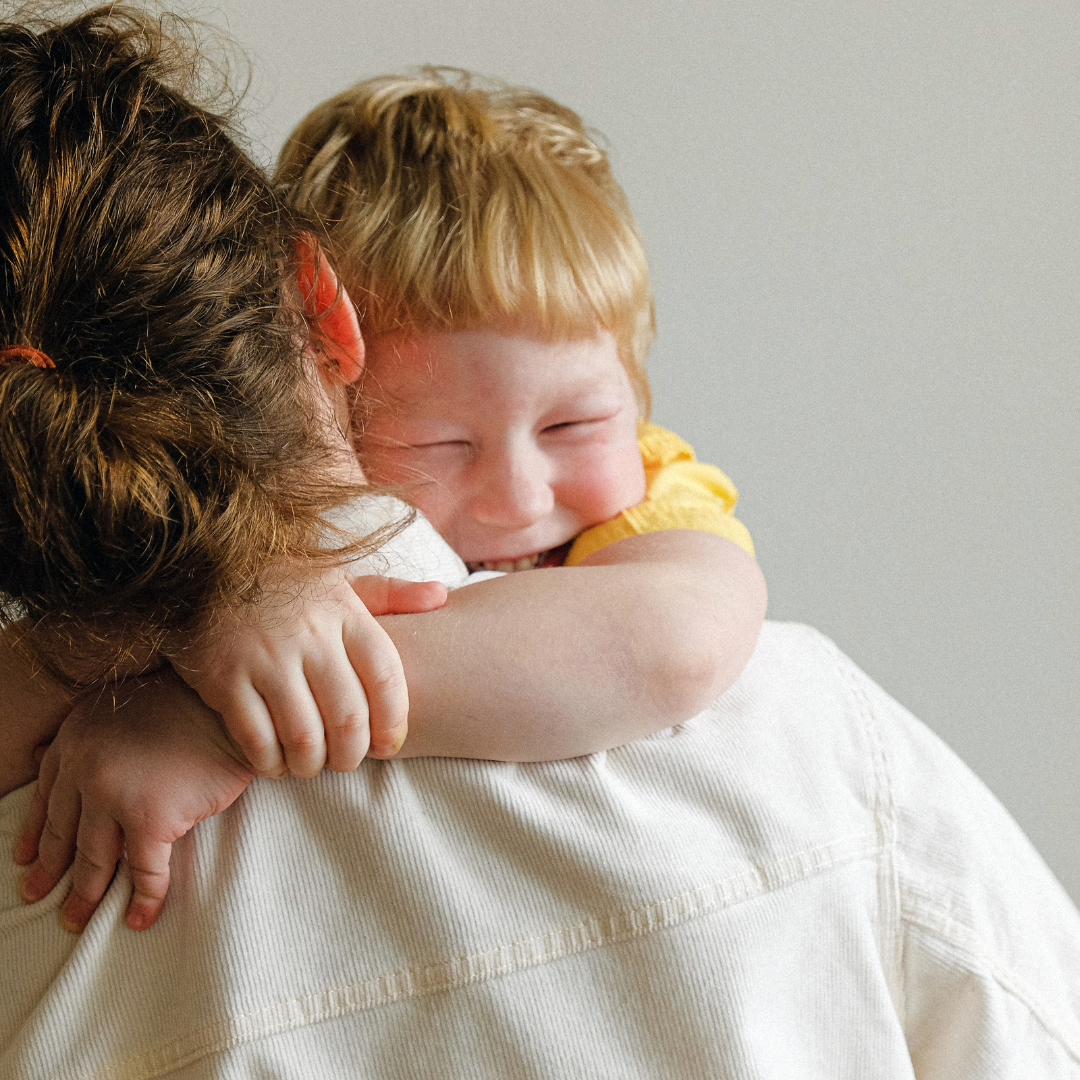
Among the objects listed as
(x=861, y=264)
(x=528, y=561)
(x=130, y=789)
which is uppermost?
(x=861, y=264)

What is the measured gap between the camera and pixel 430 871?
58 centimetres

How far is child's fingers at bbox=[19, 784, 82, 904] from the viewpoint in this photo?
0.62 m

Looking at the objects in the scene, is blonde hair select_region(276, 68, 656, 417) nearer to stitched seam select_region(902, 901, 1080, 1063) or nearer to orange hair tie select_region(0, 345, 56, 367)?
orange hair tie select_region(0, 345, 56, 367)

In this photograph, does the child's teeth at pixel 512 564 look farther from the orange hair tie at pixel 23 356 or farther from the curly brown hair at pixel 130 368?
the orange hair tie at pixel 23 356

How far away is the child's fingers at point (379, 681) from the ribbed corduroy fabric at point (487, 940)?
4 centimetres

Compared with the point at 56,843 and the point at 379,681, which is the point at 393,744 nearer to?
the point at 379,681

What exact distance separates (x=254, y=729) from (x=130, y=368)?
0.20m

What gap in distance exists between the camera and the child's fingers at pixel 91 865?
60 centimetres

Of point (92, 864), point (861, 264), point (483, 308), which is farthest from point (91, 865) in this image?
point (861, 264)

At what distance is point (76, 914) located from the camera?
61 centimetres

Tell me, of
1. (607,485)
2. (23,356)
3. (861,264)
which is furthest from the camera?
(861,264)

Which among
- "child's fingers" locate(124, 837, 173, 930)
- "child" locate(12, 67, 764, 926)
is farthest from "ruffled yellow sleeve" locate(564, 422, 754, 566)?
"child's fingers" locate(124, 837, 173, 930)

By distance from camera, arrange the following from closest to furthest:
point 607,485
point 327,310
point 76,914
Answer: point 76,914 → point 327,310 → point 607,485

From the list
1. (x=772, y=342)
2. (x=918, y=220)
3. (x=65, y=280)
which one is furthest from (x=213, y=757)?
(x=918, y=220)
